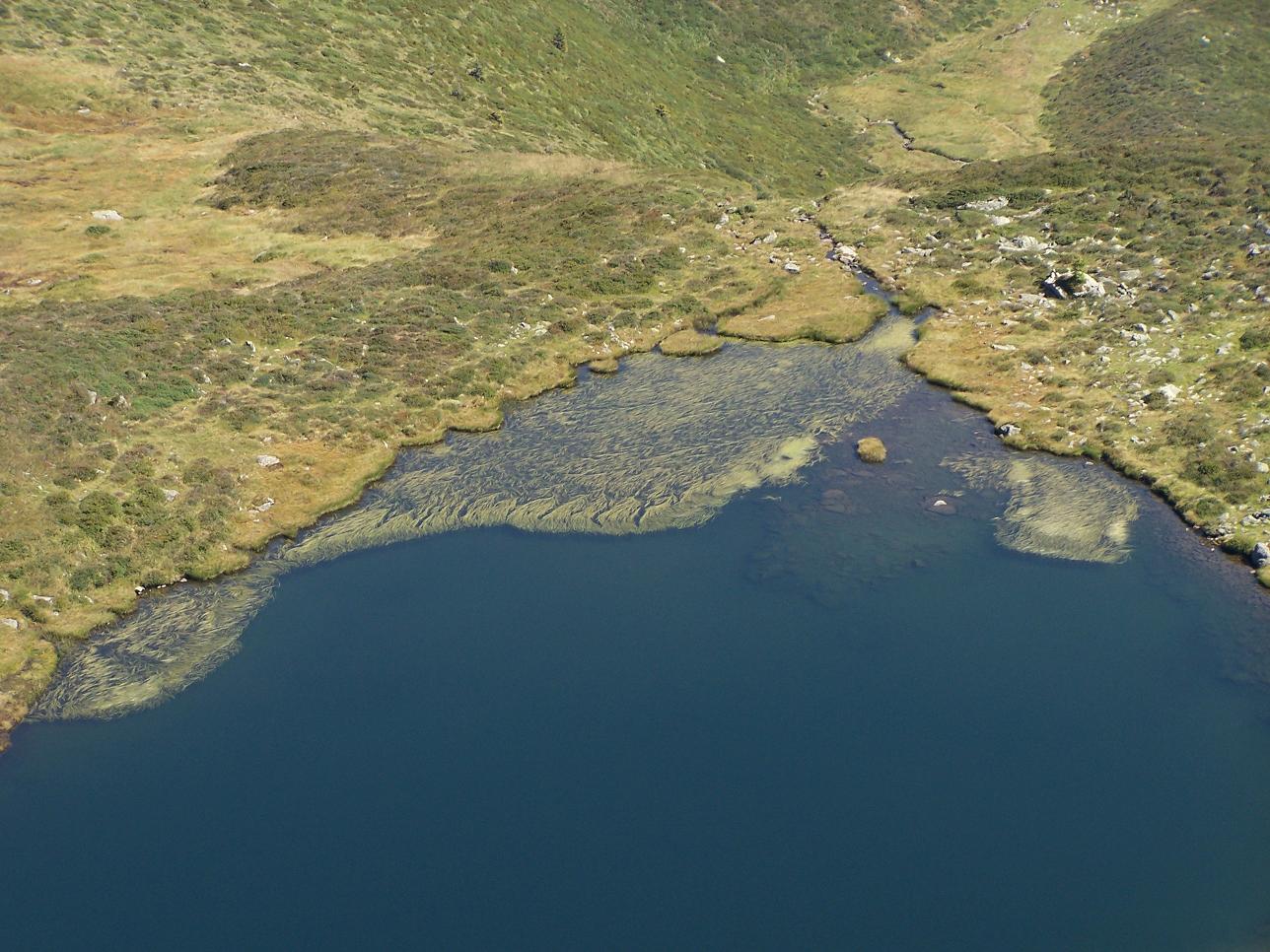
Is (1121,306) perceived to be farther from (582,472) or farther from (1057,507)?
(582,472)

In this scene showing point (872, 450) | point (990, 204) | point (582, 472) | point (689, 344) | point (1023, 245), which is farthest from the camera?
point (990, 204)

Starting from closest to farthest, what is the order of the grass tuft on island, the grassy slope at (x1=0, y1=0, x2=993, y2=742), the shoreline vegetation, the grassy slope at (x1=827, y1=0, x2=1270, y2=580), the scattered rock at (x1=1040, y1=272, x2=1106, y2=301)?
the grassy slope at (x1=827, y1=0, x2=1270, y2=580), the shoreline vegetation, the grassy slope at (x1=0, y1=0, x2=993, y2=742), the scattered rock at (x1=1040, y1=272, x2=1106, y2=301), the grass tuft on island

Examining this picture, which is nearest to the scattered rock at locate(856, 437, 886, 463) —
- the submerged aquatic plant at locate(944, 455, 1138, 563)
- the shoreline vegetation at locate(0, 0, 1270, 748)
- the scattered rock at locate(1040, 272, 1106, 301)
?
the submerged aquatic plant at locate(944, 455, 1138, 563)

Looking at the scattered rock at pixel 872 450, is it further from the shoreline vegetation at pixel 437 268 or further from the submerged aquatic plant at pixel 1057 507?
the shoreline vegetation at pixel 437 268

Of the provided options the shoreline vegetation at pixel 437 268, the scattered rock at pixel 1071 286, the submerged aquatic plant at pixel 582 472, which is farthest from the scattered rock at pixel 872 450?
the scattered rock at pixel 1071 286

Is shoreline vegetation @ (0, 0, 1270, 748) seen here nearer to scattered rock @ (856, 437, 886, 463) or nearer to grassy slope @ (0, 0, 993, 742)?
grassy slope @ (0, 0, 993, 742)

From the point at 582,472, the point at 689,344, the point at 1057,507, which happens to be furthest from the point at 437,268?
the point at 1057,507

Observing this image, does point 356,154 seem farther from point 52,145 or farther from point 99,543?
point 99,543
